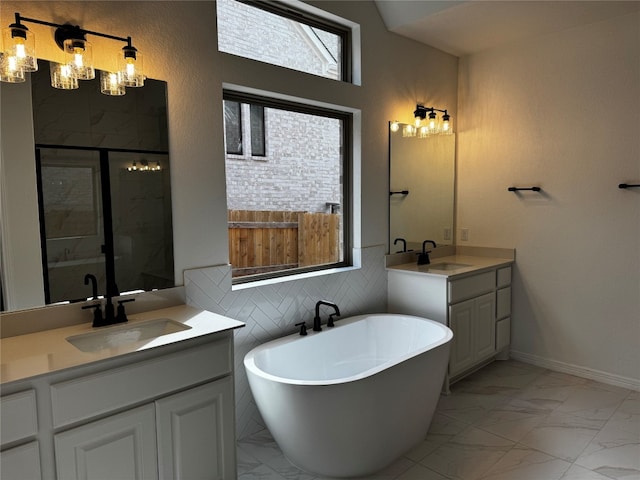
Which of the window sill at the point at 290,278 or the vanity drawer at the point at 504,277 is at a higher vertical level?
the window sill at the point at 290,278

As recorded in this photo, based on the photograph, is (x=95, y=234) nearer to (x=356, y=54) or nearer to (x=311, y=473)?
(x=311, y=473)

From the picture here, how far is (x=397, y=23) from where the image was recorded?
3.27 m

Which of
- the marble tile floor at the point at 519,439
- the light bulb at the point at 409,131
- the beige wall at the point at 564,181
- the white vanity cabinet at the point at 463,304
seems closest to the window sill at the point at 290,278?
the white vanity cabinet at the point at 463,304

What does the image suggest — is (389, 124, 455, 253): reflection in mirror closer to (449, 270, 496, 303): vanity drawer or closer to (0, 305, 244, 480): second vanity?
(449, 270, 496, 303): vanity drawer

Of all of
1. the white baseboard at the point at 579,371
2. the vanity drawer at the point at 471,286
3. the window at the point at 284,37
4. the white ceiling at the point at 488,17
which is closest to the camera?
the window at the point at 284,37

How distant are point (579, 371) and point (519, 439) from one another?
1.26 m

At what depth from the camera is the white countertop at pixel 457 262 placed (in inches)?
126

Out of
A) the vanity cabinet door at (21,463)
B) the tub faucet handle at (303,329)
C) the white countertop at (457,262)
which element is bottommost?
the vanity cabinet door at (21,463)

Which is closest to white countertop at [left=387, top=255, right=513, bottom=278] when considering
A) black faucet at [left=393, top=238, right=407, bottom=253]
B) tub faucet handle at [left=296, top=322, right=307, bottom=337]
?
black faucet at [left=393, top=238, right=407, bottom=253]

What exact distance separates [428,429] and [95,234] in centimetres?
212

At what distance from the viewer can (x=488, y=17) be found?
3.16 m

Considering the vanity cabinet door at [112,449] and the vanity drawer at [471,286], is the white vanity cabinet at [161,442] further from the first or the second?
the vanity drawer at [471,286]

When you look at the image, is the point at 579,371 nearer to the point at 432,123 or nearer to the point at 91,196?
the point at 432,123

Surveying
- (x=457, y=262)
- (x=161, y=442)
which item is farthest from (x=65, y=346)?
(x=457, y=262)
